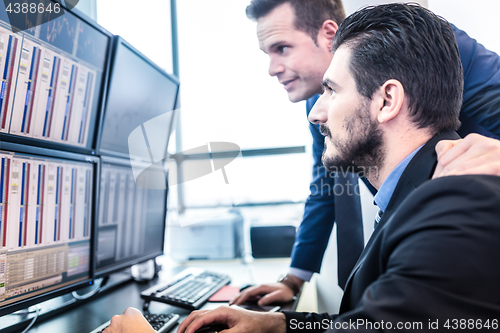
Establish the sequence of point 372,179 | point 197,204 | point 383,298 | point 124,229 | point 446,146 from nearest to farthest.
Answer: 1. point 383,298
2. point 446,146
3. point 372,179
4. point 124,229
5. point 197,204

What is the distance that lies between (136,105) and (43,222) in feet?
1.98

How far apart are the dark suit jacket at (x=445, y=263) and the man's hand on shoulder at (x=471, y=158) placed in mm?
41

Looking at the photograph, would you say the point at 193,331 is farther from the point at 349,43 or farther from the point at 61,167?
the point at 349,43

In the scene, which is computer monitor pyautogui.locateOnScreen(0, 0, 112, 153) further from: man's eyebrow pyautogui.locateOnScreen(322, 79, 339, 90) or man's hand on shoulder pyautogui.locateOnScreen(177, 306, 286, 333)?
man's eyebrow pyautogui.locateOnScreen(322, 79, 339, 90)

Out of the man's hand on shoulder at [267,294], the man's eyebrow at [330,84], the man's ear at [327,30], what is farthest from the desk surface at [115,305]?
the man's ear at [327,30]

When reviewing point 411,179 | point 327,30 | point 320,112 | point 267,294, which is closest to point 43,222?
point 267,294

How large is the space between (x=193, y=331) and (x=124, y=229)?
0.63m

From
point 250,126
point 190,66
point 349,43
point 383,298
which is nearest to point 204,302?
point 383,298

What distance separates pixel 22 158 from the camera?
0.79 m

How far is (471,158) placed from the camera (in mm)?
512

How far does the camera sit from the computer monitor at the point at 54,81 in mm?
774

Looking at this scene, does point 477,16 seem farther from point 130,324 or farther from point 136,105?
point 130,324

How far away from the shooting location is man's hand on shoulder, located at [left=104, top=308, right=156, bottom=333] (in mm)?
669

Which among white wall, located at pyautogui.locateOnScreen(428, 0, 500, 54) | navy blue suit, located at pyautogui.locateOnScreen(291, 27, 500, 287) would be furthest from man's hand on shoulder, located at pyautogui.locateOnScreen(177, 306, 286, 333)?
white wall, located at pyautogui.locateOnScreen(428, 0, 500, 54)
